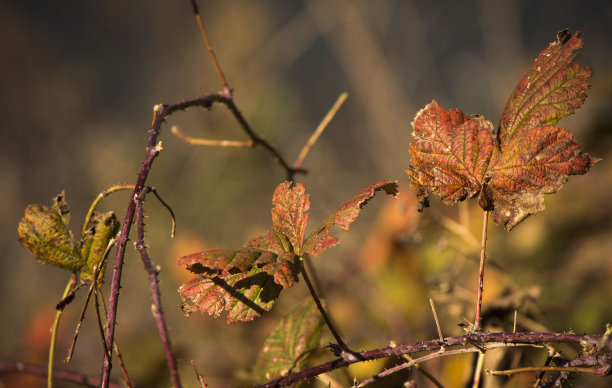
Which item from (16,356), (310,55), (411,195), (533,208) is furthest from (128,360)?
(310,55)

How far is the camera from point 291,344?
0.67 metres

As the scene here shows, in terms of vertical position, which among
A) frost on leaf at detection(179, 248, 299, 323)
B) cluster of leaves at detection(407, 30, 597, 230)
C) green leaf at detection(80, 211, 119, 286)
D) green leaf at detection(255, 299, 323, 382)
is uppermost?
Answer: green leaf at detection(80, 211, 119, 286)

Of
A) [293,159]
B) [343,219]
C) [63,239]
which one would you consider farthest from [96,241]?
[293,159]

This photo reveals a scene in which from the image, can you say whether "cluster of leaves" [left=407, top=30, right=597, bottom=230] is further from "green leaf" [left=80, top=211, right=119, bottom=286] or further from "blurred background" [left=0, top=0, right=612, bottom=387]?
"green leaf" [left=80, top=211, right=119, bottom=286]

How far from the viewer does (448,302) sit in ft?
3.06

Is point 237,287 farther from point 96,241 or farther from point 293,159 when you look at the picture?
point 293,159

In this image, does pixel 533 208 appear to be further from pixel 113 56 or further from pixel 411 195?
pixel 113 56

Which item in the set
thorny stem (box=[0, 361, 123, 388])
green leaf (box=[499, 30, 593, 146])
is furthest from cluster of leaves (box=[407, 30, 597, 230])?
thorny stem (box=[0, 361, 123, 388])

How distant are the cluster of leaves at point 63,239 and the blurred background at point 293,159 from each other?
218 millimetres

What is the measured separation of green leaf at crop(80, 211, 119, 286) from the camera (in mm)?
539

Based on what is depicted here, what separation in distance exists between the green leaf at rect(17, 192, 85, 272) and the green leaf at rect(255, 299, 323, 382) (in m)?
0.30

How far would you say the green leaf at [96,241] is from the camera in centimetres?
54

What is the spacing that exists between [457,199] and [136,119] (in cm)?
408

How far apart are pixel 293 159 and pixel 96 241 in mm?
2005
